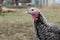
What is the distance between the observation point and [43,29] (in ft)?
11.0

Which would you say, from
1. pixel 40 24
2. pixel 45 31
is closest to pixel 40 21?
pixel 40 24

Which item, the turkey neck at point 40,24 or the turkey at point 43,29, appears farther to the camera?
the turkey neck at point 40,24

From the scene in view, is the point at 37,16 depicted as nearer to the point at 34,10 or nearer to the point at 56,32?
the point at 34,10

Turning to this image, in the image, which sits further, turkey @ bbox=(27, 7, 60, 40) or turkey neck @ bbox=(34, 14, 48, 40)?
turkey neck @ bbox=(34, 14, 48, 40)

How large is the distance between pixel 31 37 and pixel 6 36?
563mm

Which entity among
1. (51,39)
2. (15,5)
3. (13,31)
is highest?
(51,39)

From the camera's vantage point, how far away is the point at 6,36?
16.8 ft

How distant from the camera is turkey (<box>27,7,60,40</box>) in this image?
323cm

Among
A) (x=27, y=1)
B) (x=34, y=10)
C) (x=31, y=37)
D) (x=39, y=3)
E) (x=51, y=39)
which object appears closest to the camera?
(x=51, y=39)

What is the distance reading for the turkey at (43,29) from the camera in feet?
10.6

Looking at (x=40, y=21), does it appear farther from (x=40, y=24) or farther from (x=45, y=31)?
(x=45, y=31)

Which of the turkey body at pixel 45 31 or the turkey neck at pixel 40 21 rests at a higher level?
the turkey neck at pixel 40 21

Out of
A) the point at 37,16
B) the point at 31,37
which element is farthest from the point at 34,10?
the point at 31,37

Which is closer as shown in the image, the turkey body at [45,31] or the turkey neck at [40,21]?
the turkey body at [45,31]
